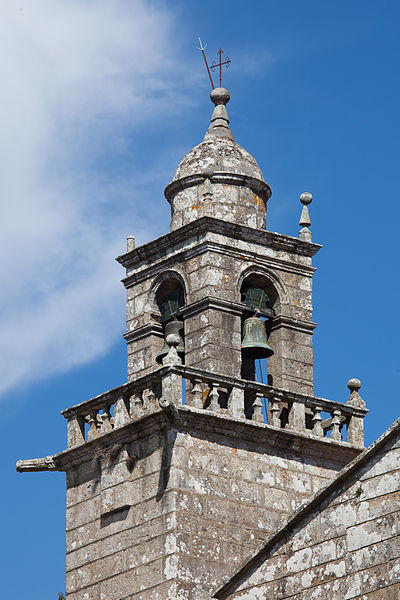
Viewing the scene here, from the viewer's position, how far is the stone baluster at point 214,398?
71.1ft

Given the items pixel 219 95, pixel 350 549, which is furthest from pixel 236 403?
pixel 219 95

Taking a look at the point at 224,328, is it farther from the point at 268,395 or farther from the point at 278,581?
the point at 278,581

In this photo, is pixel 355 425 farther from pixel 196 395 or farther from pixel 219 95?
pixel 219 95

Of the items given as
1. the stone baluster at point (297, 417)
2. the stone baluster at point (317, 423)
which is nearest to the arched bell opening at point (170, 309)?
the stone baluster at point (297, 417)

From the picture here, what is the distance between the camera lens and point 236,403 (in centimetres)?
2192

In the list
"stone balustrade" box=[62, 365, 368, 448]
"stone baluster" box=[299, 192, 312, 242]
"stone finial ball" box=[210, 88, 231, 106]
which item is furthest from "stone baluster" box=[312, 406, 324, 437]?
"stone finial ball" box=[210, 88, 231, 106]

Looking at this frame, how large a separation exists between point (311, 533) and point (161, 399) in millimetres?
3902

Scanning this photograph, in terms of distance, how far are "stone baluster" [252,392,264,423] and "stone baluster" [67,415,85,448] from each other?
2.43 m

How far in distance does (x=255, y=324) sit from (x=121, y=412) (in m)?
2.34

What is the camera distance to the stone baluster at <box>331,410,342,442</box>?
74.6ft

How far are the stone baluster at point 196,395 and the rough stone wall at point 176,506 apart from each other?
37cm

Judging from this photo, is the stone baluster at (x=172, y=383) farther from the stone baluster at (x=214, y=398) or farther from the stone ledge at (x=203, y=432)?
the stone baluster at (x=214, y=398)

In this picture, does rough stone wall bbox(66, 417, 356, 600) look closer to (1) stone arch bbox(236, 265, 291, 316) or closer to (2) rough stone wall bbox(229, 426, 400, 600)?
(1) stone arch bbox(236, 265, 291, 316)

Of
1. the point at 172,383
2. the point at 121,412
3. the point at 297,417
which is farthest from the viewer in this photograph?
the point at 297,417
